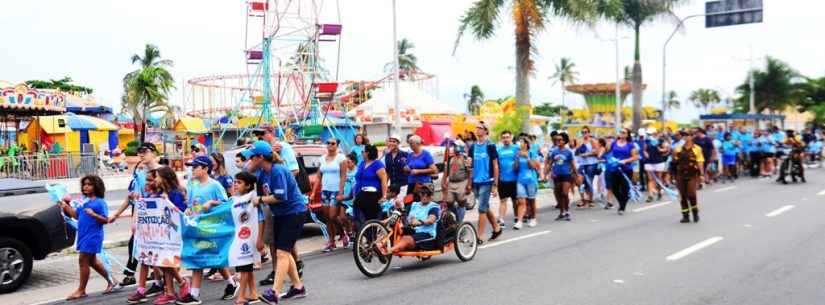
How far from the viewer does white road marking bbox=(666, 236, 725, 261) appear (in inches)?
393

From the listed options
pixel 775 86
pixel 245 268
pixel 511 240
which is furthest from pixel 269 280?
pixel 775 86

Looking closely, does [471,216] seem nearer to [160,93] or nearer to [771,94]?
[160,93]

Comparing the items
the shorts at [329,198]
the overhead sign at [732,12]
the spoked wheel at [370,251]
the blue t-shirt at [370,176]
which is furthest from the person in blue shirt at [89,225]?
the overhead sign at [732,12]

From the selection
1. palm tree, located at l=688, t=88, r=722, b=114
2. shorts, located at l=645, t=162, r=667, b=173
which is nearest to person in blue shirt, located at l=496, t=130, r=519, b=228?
shorts, located at l=645, t=162, r=667, b=173

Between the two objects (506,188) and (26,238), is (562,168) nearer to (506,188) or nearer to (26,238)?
(506,188)

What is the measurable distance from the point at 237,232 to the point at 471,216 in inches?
358

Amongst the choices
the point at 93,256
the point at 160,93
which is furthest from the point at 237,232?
the point at 160,93

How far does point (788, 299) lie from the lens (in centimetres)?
744

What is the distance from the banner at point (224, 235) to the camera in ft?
23.1

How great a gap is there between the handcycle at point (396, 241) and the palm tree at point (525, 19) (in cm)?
1483

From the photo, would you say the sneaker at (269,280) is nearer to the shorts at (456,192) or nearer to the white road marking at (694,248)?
the shorts at (456,192)

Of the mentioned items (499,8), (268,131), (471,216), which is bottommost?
(471,216)

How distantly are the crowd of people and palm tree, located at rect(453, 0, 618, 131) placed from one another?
536cm

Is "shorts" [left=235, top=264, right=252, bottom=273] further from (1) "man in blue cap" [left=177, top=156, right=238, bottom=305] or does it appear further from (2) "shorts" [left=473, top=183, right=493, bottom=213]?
(2) "shorts" [left=473, top=183, right=493, bottom=213]
